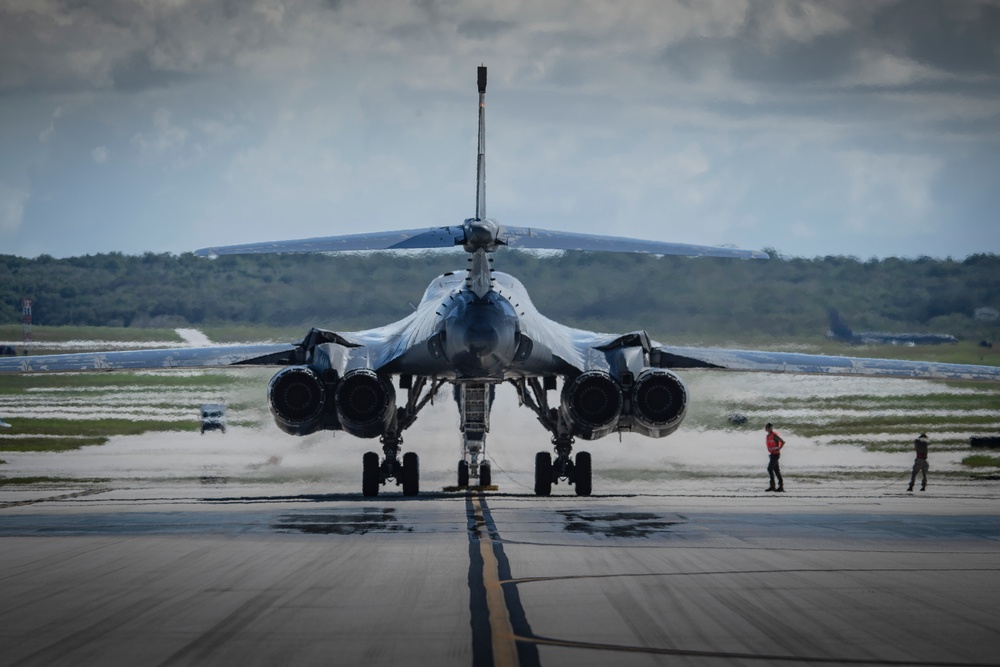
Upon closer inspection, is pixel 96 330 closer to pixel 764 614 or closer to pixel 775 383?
pixel 775 383

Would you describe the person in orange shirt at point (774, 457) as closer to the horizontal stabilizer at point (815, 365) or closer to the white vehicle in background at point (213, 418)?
the horizontal stabilizer at point (815, 365)

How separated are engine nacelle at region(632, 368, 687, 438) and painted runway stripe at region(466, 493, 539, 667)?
8.12 meters

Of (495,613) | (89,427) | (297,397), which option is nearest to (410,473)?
(297,397)

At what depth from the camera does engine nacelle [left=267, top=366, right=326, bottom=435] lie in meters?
23.4

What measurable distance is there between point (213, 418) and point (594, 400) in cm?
1682

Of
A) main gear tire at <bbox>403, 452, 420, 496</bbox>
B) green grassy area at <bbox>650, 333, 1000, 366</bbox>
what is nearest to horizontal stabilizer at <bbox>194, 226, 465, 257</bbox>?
main gear tire at <bbox>403, 452, 420, 496</bbox>

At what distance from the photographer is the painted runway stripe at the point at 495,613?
28.2 ft

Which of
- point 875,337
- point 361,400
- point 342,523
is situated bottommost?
point 342,523

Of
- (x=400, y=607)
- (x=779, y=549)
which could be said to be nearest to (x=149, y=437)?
(x=779, y=549)

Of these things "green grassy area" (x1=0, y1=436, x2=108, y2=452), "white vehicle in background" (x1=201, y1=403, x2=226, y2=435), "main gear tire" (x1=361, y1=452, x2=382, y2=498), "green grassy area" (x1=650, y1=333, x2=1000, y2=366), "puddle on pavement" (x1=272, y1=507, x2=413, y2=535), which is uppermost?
"green grassy area" (x1=650, y1=333, x2=1000, y2=366)

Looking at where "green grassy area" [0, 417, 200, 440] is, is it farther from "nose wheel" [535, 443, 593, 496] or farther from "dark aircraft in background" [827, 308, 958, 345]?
"dark aircraft in background" [827, 308, 958, 345]

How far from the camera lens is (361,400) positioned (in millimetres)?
23484

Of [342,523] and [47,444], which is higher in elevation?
[47,444]

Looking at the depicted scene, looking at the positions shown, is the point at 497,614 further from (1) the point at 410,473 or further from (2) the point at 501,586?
(1) the point at 410,473
